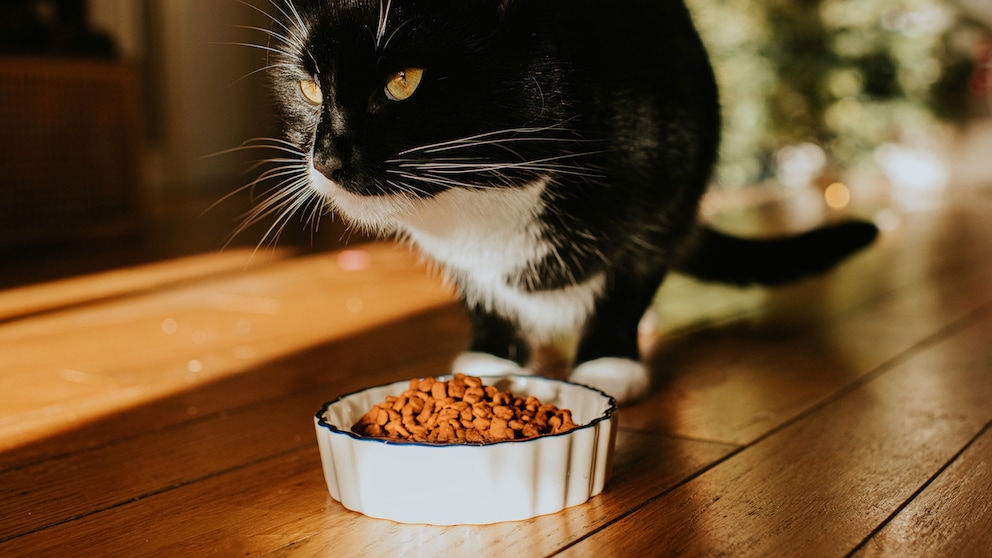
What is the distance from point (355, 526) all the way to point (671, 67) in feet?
2.21

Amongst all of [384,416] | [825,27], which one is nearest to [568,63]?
[384,416]

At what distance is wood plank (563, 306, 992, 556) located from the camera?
70 centimetres

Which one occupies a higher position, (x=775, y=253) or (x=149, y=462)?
(x=775, y=253)

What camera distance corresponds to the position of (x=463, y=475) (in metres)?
0.72

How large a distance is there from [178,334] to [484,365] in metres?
0.63

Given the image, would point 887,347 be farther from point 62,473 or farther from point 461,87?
point 62,473

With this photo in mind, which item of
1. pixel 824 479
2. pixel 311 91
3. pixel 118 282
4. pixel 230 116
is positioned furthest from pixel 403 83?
pixel 230 116

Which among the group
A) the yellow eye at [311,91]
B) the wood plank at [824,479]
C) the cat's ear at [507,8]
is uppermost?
the cat's ear at [507,8]

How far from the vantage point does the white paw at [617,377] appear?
1.09 meters

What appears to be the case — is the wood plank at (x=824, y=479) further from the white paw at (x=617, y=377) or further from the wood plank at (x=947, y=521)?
the white paw at (x=617, y=377)

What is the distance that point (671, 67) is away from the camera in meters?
1.12

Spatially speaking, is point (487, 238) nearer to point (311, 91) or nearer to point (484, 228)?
point (484, 228)

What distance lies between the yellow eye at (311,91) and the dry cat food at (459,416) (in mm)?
307

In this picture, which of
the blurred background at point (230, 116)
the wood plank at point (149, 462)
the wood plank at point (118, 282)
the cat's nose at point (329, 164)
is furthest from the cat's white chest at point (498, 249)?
the blurred background at point (230, 116)
